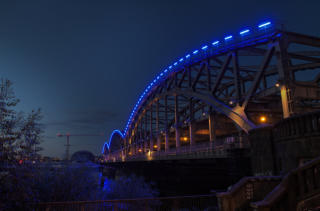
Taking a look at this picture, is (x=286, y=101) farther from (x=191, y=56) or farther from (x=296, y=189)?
(x=191, y=56)

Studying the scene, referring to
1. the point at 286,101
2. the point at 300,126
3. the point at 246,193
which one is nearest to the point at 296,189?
the point at 246,193

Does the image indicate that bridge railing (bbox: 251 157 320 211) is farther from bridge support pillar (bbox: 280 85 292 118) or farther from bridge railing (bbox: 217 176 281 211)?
bridge support pillar (bbox: 280 85 292 118)

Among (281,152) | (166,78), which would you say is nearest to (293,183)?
(281,152)

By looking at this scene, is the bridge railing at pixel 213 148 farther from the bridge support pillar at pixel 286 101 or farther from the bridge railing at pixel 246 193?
the bridge railing at pixel 246 193

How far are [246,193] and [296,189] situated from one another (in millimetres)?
2957

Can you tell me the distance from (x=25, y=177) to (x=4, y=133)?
2397 mm

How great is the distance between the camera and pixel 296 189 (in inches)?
400

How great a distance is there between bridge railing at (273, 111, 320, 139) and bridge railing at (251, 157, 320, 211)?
403cm

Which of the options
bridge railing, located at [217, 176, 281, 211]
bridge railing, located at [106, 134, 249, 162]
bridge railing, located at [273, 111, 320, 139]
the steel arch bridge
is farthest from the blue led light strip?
bridge railing, located at [217, 176, 281, 211]

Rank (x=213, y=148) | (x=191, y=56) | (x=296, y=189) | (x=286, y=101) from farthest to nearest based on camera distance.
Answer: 1. (x=191, y=56)
2. (x=213, y=148)
3. (x=286, y=101)
4. (x=296, y=189)

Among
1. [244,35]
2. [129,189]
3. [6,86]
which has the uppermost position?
Result: [244,35]

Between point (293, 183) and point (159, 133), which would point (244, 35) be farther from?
point (159, 133)

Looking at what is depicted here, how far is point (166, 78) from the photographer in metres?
58.6

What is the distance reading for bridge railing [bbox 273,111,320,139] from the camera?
1348 cm
